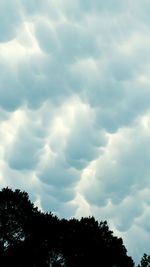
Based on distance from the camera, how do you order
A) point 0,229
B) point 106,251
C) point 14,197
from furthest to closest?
point 106,251
point 14,197
point 0,229

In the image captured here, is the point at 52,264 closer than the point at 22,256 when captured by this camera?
No

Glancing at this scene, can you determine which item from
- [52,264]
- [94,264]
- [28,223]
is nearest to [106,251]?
[94,264]

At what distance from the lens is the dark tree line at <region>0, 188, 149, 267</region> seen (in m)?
81.8

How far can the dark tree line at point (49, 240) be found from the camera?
268 ft

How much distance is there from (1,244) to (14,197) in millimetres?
9750

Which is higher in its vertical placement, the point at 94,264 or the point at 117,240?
the point at 117,240

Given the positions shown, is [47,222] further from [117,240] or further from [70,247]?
[117,240]

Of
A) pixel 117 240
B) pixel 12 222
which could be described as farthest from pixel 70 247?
pixel 12 222

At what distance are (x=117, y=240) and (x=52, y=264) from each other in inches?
611

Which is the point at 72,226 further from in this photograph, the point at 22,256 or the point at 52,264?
the point at 22,256

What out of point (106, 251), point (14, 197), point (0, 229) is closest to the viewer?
point (0, 229)

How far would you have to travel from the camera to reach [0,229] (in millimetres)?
80875

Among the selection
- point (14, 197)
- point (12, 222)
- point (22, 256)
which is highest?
point (14, 197)

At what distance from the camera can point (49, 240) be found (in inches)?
3620
